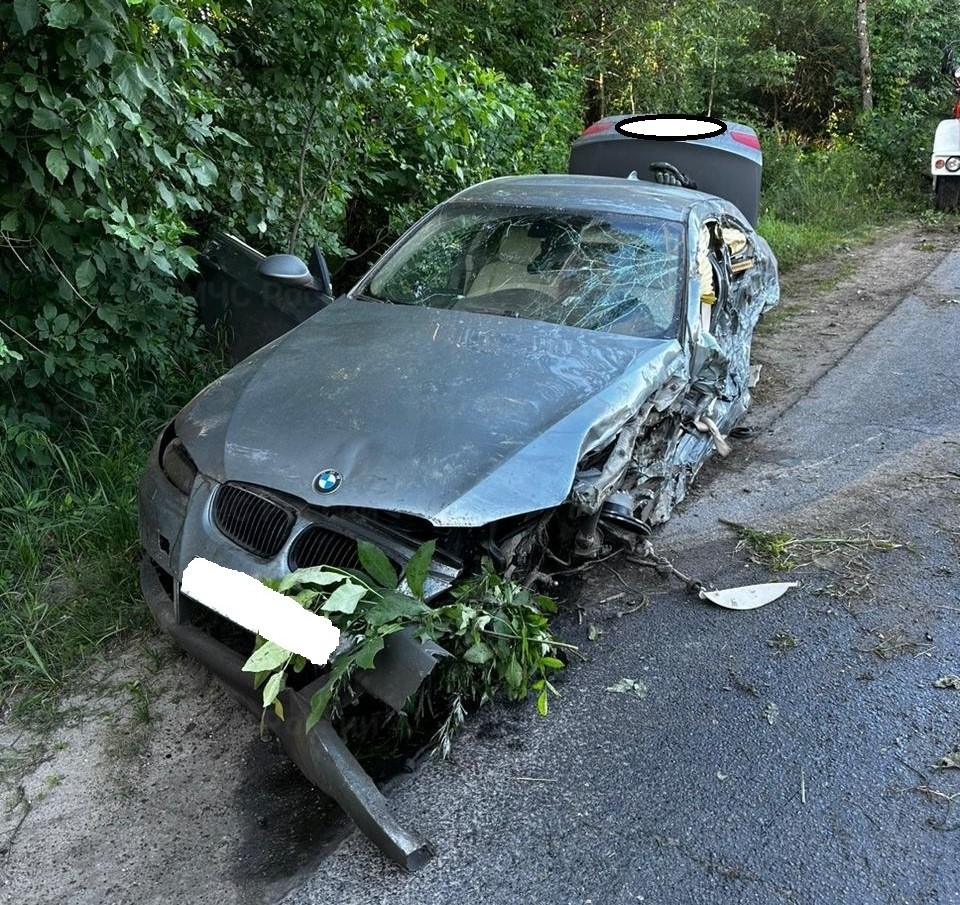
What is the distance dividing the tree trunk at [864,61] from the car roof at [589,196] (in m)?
11.4

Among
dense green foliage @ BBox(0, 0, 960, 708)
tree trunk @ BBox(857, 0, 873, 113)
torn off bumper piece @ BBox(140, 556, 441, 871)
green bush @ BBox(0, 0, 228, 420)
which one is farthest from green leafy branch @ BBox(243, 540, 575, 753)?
tree trunk @ BBox(857, 0, 873, 113)

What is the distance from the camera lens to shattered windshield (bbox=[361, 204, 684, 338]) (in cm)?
392

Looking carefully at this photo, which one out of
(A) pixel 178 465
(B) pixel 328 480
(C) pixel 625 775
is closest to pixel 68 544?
(A) pixel 178 465

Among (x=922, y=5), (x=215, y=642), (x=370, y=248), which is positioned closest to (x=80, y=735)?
(x=215, y=642)

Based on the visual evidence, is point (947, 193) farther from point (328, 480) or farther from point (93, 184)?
point (328, 480)

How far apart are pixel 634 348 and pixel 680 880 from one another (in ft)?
6.51

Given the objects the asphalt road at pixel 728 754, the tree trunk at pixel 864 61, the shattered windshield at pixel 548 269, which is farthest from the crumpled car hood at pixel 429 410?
the tree trunk at pixel 864 61

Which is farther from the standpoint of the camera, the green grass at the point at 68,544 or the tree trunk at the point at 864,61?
the tree trunk at the point at 864,61

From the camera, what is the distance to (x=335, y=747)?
2.41 metres

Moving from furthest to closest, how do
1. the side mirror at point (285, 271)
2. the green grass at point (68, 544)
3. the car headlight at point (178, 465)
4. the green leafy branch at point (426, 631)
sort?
the side mirror at point (285, 271)
the green grass at point (68, 544)
the car headlight at point (178, 465)
the green leafy branch at point (426, 631)

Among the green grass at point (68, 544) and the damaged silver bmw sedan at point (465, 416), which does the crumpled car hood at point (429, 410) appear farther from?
the green grass at point (68, 544)

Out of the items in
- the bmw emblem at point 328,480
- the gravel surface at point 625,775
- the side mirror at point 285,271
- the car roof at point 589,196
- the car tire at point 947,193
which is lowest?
the gravel surface at point 625,775

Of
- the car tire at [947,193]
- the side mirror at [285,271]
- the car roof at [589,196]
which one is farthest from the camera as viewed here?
the car tire at [947,193]

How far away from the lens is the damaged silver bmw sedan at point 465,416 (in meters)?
2.79
